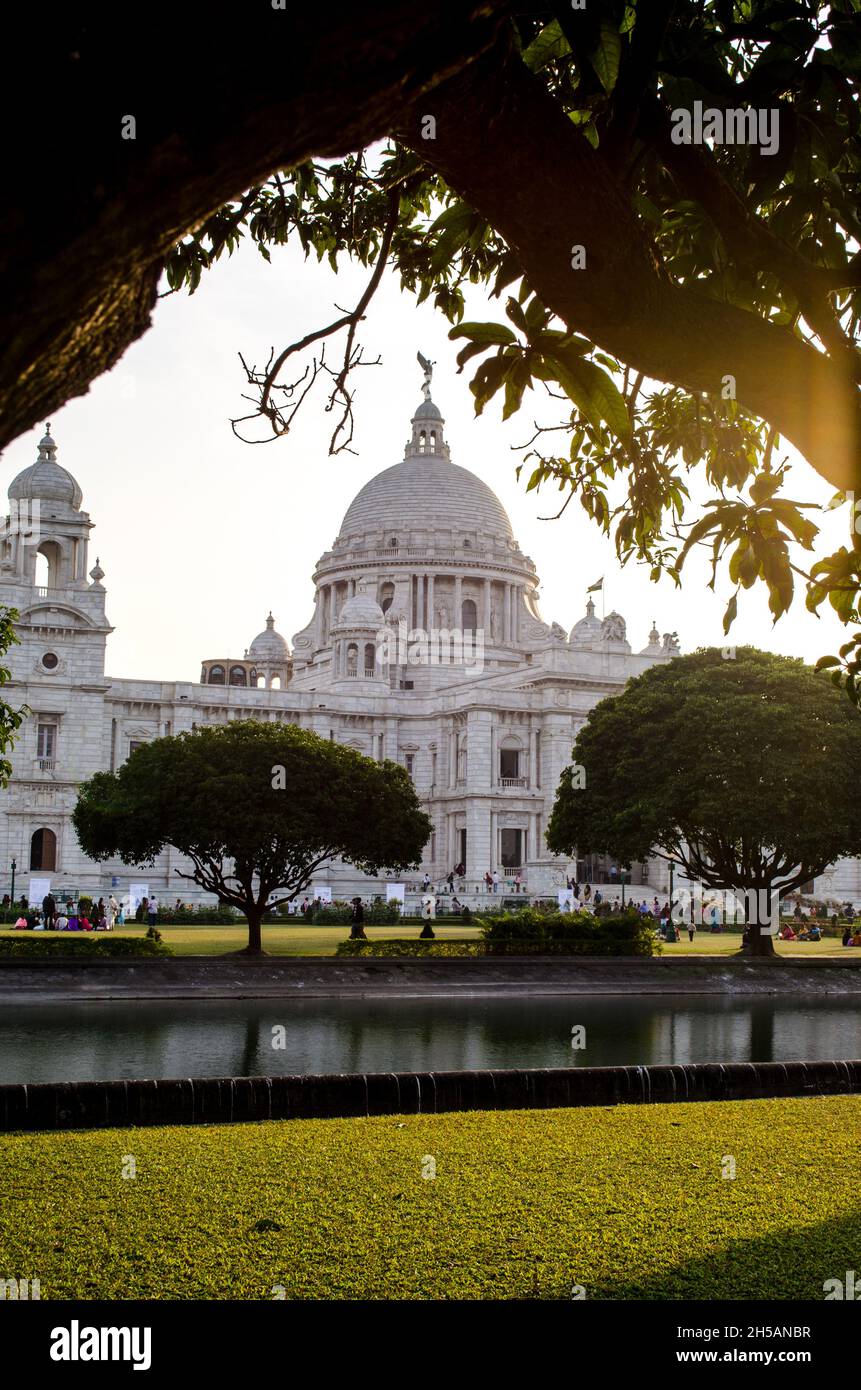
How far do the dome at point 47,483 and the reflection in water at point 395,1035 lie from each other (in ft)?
147

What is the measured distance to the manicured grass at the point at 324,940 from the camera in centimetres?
3672

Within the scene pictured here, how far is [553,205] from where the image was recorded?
15.4 feet

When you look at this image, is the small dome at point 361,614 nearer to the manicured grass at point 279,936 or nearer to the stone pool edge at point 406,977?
the manicured grass at point 279,936

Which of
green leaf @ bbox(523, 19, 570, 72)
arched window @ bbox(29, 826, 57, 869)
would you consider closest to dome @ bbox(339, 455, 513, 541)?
arched window @ bbox(29, 826, 57, 869)

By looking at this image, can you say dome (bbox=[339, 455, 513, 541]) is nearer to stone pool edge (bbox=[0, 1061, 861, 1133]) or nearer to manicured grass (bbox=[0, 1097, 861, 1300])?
stone pool edge (bbox=[0, 1061, 861, 1133])

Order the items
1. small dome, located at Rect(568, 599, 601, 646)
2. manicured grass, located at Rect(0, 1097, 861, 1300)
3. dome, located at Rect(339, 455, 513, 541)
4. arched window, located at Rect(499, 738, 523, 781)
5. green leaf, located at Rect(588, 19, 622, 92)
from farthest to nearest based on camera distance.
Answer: dome, located at Rect(339, 455, 513, 541)
small dome, located at Rect(568, 599, 601, 646)
arched window, located at Rect(499, 738, 523, 781)
manicured grass, located at Rect(0, 1097, 861, 1300)
green leaf, located at Rect(588, 19, 622, 92)

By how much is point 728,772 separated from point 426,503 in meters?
70.4

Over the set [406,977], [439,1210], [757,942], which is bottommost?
[406,977]

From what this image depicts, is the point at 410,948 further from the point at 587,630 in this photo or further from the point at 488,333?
the point at 587,630

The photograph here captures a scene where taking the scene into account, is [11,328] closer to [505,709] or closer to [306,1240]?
[306,1240]

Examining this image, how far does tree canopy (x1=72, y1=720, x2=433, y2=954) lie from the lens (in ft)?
117

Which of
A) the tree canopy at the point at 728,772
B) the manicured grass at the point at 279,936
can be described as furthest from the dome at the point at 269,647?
the tree canopy at the point at 728,772

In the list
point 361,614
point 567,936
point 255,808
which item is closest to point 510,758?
point 361,614

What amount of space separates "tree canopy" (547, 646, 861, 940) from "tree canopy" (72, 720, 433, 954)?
243 inches
